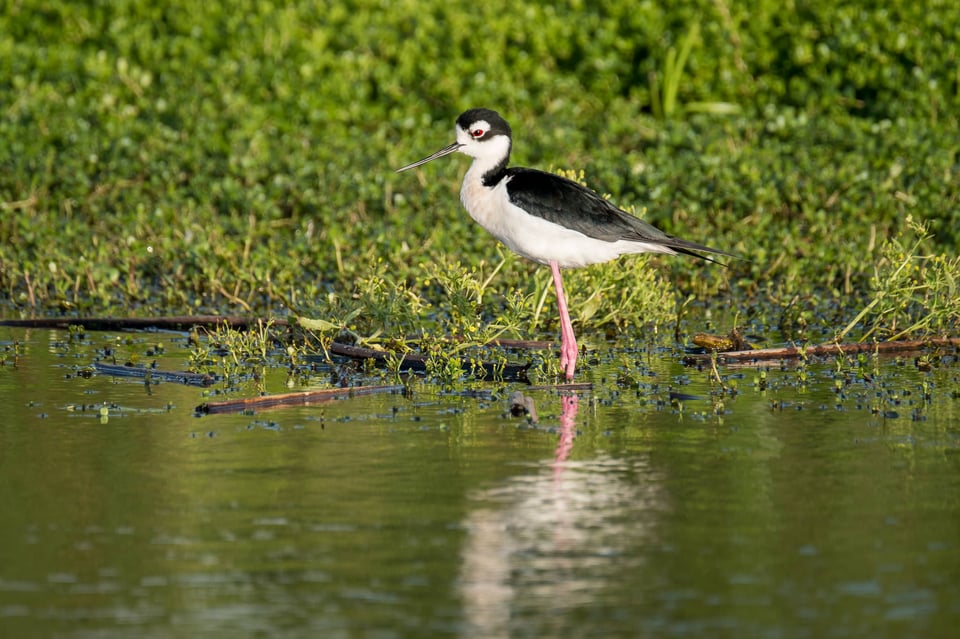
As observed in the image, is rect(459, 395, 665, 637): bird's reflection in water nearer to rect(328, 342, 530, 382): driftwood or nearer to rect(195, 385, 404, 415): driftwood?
rect(195, 385, 404, 415): driftwood

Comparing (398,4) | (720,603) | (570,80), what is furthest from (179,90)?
(720,603)

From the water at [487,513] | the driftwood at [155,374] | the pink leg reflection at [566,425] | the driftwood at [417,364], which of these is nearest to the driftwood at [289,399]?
the water at [487,513]

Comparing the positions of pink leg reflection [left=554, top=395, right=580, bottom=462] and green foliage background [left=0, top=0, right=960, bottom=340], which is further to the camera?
green foliage background [left=0, top=0, right=960, bottom=340]

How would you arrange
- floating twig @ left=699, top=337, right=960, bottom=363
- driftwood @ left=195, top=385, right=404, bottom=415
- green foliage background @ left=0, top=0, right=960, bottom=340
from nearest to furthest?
driftwood @ left=195, top=385, right=404, bottom=415, floating twig @ left=699, top=337, right=960, bottom=363, green foliage background @ left=0, top=0, right=960, bottom=340

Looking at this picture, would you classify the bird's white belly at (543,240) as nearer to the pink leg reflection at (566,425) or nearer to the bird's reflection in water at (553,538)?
the pink leg reflection at (566,425)

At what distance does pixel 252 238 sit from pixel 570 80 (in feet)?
15.4

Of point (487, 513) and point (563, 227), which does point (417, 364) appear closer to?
point (563, 227)

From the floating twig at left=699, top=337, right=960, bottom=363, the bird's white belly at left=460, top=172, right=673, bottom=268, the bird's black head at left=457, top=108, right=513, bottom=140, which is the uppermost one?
the bird's black head at left=457, top=108, right=513, bottom=140

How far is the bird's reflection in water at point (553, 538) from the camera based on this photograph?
15.2 feet

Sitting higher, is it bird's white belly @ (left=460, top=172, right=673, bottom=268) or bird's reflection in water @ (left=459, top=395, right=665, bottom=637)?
bird's white belly @ (left=460, top=172, right=673, bottom=268)

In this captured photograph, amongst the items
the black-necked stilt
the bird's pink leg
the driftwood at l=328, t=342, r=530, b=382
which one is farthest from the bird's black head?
the driftwood at l=328, t=342, r=530, b=382

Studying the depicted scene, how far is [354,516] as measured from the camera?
5.54 m

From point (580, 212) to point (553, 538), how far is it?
3.46 m

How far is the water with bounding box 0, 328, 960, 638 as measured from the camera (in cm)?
458
